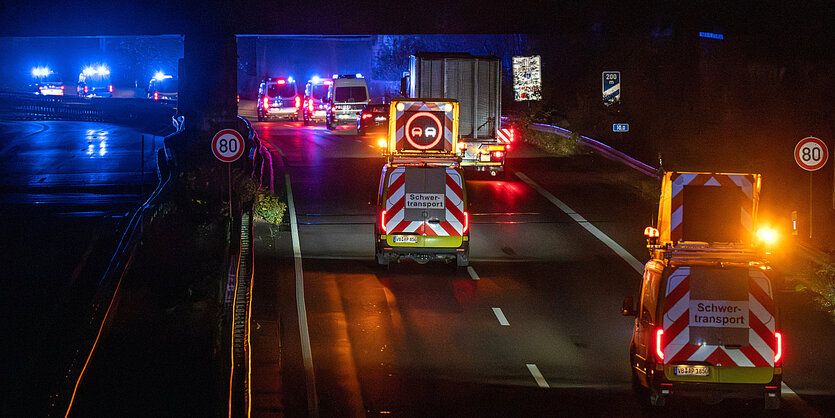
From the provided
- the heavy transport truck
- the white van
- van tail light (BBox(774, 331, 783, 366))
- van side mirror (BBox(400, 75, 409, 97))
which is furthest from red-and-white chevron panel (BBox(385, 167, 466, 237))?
the white van

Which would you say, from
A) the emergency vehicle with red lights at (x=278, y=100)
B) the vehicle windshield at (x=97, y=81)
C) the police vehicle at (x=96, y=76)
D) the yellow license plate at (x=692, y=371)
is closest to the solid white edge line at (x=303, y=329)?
the yellow license plate at (x=692, y=371)

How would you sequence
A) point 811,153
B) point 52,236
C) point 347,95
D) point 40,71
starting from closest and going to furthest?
point 811,153 → point 52,236 → point 347,95 → point 40,71

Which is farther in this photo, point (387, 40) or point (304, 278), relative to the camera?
point (387, 40)

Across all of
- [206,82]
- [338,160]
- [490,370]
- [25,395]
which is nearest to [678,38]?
[338,160]

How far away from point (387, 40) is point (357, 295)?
6619cm

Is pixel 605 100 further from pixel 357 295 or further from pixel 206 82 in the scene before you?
pixel 357 295

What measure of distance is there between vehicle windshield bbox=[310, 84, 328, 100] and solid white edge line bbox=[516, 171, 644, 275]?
2811cm

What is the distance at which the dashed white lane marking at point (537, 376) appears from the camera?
40.5 ft

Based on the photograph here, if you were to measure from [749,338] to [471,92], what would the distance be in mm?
20101

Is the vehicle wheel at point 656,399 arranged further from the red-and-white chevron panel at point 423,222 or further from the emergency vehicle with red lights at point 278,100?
the emergency vehicle with red lights at point 278,100

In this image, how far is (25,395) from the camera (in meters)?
12.3

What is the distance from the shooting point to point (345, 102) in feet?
161

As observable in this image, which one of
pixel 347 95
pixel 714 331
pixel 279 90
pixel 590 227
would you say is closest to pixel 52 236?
pixel 590 227

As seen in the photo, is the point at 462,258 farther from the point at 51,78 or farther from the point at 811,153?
the point at 51,78
